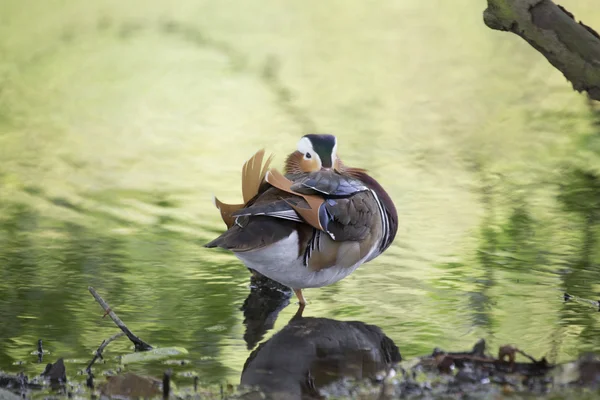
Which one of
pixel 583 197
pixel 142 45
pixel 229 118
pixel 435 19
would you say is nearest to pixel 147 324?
pixel 583 197

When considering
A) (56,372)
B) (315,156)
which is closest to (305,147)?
(315,156)

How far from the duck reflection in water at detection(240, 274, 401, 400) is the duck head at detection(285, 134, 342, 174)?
Result: 617 mm

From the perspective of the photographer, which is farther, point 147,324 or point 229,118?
point 229,118

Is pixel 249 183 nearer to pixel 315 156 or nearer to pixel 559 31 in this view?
pixel 315 156

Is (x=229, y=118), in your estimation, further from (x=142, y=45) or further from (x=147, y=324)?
(x=147, y=324)

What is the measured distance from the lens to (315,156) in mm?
4477

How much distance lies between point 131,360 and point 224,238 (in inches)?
21.1

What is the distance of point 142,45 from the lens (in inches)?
375

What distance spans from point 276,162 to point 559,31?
9.63 feet

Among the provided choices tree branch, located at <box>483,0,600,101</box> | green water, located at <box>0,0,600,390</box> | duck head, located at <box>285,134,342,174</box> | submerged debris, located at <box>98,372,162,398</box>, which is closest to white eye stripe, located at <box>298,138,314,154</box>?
duck head, located at <box>285,134,342,174</box>

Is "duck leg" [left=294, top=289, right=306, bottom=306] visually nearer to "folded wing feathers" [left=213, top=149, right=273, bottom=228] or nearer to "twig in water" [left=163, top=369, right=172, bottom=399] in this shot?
"folded wing feathers" [left=213, top=149, right=273, bottom=228]

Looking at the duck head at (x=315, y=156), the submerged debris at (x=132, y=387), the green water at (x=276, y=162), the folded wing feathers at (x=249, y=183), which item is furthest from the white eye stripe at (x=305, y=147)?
the submerged debris at (x=132, y=387)

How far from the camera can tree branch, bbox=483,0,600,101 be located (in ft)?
13.5

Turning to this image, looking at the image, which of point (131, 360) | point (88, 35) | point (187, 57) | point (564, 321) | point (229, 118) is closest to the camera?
point (131, 360)
